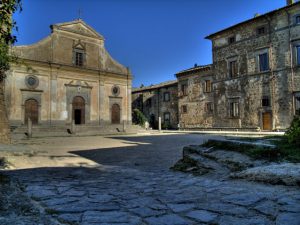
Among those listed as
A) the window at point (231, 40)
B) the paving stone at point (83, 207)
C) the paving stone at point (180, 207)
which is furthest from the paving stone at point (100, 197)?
the window at point (231, 40)

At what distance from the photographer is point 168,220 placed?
7.95ft

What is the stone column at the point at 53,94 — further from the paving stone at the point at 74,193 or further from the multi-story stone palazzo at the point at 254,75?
the paving stone at the point at 74,193

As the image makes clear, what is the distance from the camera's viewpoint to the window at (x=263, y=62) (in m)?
22.2

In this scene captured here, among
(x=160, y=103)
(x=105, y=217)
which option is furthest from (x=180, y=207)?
(x=160, y=103)

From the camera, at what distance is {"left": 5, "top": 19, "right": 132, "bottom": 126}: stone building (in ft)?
70.4

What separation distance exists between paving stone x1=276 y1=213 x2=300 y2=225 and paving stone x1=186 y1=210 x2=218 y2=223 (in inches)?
22.1

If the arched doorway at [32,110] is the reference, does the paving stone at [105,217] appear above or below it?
below

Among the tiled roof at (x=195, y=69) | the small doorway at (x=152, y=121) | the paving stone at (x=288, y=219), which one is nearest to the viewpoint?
the paving stone at (x=288, y=219)

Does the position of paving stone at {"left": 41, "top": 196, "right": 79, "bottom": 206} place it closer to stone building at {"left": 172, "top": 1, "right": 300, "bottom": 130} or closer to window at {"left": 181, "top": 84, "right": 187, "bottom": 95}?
stone building at {"left": 172, "top": 1, "right": 300, "bottom": 130}

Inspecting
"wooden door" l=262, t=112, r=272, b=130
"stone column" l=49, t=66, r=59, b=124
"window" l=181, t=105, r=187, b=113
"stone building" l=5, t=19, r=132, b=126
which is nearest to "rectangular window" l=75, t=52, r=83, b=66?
"stone building" l=5, t=19, r=132, b=126

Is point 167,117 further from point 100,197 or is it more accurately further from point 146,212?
point 146,212

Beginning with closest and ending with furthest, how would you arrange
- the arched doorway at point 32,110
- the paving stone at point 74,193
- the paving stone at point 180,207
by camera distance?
the paving stone at point 180,207, the paving stone at point 74,193, the arched doorway at point 32,110

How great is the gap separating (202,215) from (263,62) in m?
22.7

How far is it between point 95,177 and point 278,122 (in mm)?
20234
